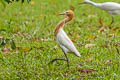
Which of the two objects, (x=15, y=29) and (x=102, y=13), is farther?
(x=102, y=13)

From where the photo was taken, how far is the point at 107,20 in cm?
853

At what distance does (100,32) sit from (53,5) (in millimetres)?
3025

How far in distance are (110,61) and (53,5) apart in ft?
16.7

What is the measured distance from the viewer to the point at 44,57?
18.4 feet

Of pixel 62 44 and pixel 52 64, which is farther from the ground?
pixel 62 44

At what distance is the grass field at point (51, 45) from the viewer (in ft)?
16.0

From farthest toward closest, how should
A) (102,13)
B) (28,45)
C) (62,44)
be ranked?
1. (102,13)
2. (28,45)
3. (62,44)

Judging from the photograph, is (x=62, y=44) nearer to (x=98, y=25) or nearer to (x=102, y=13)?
(x=98, y=25)

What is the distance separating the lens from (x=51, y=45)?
6.39m

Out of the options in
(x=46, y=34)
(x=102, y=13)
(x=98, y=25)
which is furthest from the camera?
(x=102, y=13)

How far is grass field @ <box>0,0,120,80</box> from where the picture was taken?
488 centimetres

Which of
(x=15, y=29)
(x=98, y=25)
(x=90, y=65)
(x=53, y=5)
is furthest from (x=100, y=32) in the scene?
(x=53, y=5)

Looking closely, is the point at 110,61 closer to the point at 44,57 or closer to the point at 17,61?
the point at 44,57

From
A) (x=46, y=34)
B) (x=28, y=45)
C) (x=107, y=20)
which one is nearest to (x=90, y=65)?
(x=28, y=45)
